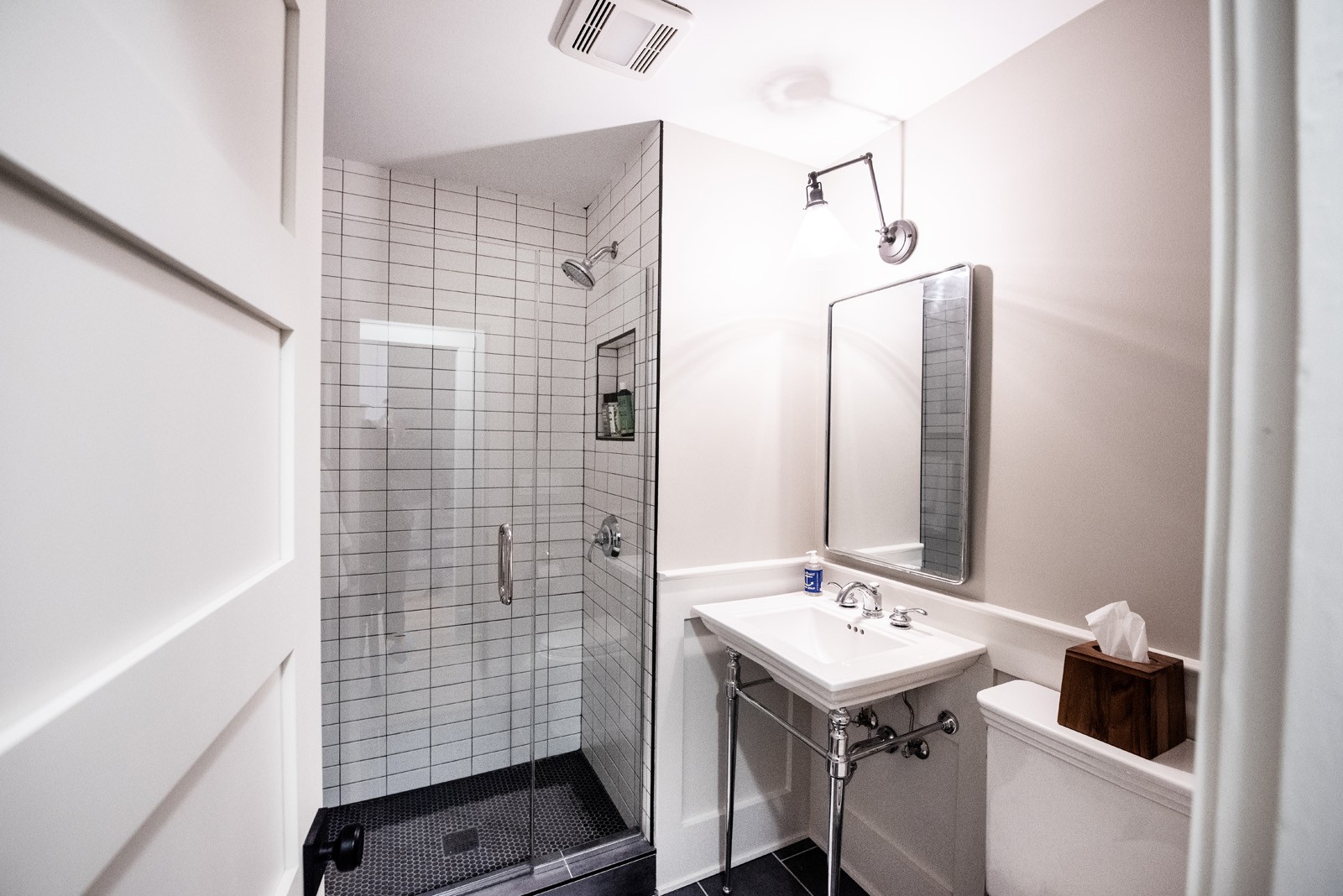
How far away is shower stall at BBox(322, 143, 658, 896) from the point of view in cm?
180

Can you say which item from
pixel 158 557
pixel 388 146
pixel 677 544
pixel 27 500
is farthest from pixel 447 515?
→ pixel 27 500

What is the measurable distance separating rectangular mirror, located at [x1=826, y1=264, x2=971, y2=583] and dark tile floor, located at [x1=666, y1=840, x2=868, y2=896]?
102 centimetres

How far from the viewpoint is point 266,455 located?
542 mm

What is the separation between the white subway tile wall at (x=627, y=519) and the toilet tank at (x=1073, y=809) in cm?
98

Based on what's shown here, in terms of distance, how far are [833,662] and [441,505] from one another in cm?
137

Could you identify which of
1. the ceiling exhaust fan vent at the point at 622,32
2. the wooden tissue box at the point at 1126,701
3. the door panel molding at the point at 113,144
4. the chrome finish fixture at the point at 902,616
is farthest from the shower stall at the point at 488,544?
the door panel molding at the point at 113,144

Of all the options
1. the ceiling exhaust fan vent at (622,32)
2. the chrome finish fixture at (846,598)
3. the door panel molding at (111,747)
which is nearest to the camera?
the door panel molding at (111,747)

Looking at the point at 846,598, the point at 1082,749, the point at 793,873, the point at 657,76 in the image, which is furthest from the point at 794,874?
the point at 657,76

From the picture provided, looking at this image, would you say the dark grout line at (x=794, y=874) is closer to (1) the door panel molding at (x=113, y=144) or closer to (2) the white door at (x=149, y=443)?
(2) the white door at (x=149, y=443)

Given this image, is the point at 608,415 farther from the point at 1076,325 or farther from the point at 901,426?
the point at 1076,325

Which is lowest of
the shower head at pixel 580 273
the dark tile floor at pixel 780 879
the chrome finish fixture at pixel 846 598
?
the dark tile floor at pixel 780 879

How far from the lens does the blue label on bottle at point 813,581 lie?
190cm

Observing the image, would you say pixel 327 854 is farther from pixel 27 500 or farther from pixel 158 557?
pixel 27 500

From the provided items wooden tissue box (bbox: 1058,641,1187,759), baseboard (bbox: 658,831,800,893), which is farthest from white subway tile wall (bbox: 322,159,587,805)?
wooden tissue box (bbox: 1058,641,1187,759)
